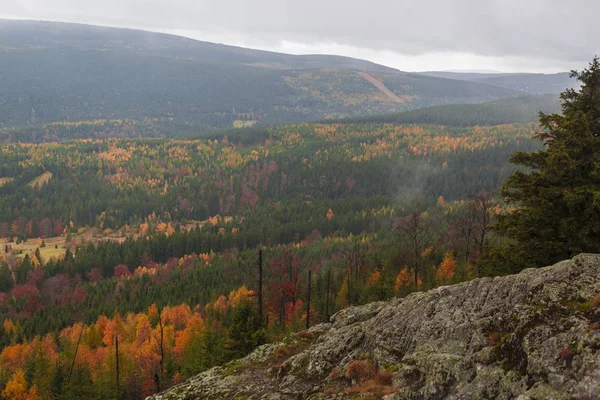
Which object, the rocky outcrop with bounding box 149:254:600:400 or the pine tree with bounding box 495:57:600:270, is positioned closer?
the rocky outcrop with bounding box 149:254:600:400

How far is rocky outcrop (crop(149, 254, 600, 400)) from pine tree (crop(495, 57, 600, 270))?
5113mm

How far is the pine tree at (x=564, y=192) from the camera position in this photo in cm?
2353

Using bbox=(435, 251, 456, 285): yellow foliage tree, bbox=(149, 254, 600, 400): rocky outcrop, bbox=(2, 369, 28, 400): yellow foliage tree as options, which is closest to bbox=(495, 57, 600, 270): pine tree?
bbox=(149, 254, 600, 400): rocky outcrop

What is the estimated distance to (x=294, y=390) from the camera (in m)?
22.6

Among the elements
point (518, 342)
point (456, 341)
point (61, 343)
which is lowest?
point (61, 343)

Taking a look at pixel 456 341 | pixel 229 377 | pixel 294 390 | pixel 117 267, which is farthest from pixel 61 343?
pixel 456 341

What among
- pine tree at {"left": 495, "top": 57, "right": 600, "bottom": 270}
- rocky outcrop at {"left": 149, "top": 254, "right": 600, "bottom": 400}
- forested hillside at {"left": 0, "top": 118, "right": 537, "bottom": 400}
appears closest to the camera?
rocky outcrop at {"left": 149, "top": 254, "right": 600, "bottom": 400}

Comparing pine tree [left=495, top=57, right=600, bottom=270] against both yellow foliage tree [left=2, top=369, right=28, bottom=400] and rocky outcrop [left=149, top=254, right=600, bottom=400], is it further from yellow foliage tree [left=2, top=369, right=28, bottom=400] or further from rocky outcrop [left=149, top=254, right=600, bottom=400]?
yellow foliage tree [left=2, top=369, right=28, bottom=400]

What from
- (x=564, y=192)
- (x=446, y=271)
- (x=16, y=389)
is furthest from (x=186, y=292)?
(x=564, y=192)

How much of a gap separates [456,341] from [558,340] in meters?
5.04

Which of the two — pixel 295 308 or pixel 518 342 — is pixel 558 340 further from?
pixel 295 308

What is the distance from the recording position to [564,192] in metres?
23.2

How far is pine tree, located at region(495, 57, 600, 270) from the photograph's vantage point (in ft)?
77.2

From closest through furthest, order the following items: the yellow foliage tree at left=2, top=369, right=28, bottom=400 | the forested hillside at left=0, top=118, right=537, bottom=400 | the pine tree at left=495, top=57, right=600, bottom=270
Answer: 1. the pine tree at left=495, top=57, right=600, bottom=270
2. the forested hillside at left=0, top=118, right=537, bottom=400
3. the yellow foliage tree at left=2, top=369, right=28, bottom=400
